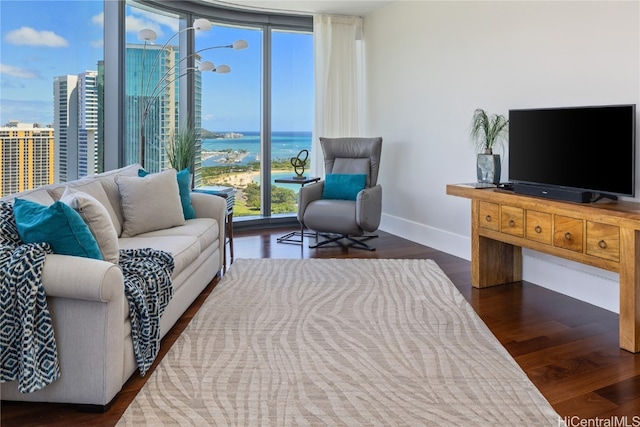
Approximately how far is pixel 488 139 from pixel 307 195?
77.4 inches

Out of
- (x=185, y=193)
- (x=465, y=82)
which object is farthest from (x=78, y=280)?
(x=465, y=82)

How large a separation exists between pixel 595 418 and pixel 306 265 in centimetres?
271

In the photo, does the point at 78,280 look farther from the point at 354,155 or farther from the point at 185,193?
the point at 354,155

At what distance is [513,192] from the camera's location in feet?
11.5

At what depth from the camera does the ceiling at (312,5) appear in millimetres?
5617

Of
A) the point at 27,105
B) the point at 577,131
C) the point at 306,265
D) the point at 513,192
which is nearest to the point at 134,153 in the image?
the point at 27,105

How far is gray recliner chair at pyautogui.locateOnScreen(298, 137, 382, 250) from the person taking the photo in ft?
15.9

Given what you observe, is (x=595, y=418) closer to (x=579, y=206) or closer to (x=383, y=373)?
(x=383, y=373)

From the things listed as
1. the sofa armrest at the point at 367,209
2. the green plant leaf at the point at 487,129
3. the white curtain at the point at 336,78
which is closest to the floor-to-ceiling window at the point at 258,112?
the white curtain at the point at 336,78

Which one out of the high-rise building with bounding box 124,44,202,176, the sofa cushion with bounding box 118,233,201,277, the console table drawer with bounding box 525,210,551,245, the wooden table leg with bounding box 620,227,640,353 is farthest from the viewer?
the high-rise building with bounding box 124,44,202,176

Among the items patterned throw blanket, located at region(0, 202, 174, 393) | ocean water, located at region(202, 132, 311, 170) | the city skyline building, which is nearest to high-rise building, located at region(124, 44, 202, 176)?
the city skyline building

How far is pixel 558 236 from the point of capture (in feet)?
9.99

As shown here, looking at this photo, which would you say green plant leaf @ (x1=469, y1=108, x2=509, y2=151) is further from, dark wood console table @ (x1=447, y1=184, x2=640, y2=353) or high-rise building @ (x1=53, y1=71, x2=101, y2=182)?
high-rise building @ (x1=53, y1=71, x2=101, y2=182)

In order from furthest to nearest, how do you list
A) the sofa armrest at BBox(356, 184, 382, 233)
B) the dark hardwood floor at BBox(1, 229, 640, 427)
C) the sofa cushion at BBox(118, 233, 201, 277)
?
the sofa armrest at BBox(356, 184, 382, 233) → the sofa cushion at BBox(118, 233, 201, 277) → the dark hardwood floor at BBox(1, 229, 640, 427)
